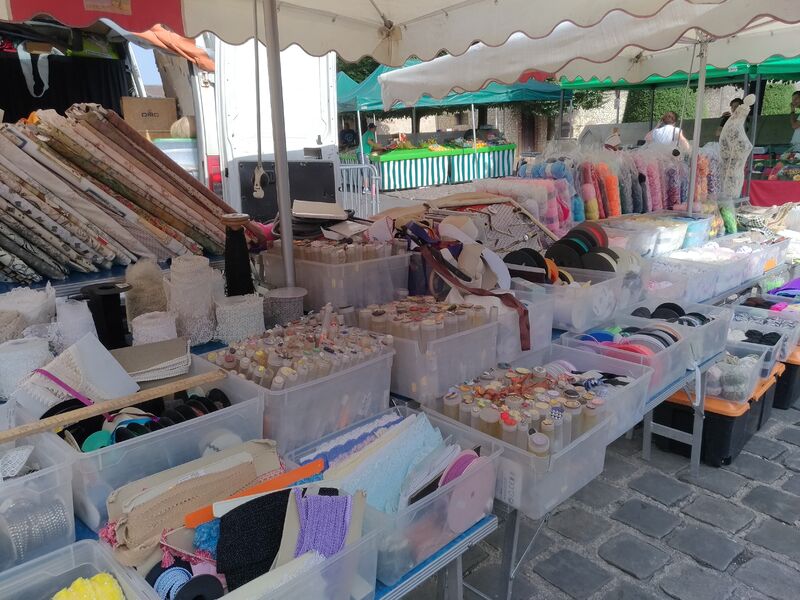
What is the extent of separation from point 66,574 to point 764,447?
3.52 m

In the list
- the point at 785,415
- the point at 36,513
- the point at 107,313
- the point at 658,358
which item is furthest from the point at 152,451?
the point at 785,415

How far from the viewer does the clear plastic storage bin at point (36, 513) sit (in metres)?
1.02

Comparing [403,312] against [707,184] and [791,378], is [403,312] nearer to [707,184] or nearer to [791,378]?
[791,378]

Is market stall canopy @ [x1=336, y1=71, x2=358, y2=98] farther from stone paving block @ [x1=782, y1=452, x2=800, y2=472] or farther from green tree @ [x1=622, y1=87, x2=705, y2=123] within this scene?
stone paving block @ [x1=782, y1=452, x2=800, y2=472]

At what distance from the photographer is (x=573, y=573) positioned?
2271mm

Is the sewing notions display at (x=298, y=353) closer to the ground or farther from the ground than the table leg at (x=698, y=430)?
farther from the ground

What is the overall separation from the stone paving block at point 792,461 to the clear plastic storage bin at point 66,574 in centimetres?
329

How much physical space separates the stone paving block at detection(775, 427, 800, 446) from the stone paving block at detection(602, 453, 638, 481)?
1043 millimetres

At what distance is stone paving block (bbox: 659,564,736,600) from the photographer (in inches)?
83.9

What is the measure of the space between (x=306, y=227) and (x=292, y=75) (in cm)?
376

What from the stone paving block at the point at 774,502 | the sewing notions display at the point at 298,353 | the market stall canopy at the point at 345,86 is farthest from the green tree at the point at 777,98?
the sewing notions display at the point at 298,353

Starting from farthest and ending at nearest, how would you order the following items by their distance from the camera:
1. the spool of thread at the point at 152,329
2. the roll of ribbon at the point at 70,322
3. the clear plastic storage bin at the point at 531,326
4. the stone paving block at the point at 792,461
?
the stone paving block at the point at 792,461, the clear plastic storage bin at the point at 531,326, the spool of thread at the point at 152,329, the roll of ribbon at the point at 70,322

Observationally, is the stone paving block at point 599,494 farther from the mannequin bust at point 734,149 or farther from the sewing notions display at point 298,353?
the mannequin bust at point 734,149

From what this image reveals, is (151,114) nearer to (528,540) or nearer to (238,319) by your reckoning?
(238,319)
